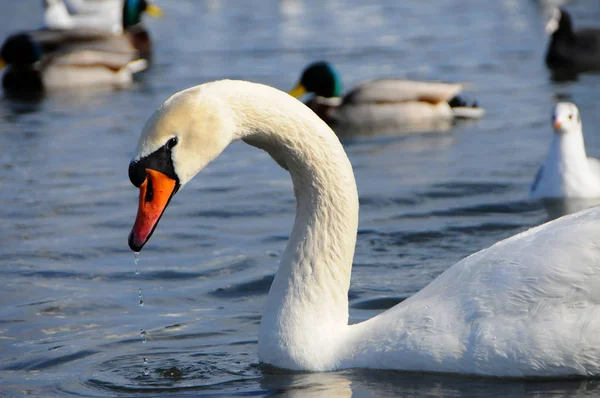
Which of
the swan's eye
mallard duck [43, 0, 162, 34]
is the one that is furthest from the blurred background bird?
the swan's eye

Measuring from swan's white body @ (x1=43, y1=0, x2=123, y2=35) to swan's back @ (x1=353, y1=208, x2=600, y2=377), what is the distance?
19548 mm

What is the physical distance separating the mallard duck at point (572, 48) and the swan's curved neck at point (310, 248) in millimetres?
12919

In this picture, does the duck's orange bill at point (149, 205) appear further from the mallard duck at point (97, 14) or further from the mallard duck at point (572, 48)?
the mallard duck at point (97, 14)

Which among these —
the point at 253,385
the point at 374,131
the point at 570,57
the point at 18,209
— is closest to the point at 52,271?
the point at 18,209

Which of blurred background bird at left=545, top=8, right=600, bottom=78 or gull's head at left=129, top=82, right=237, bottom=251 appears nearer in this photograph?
gull's head at left=129, top=82, right=237, bottom=251

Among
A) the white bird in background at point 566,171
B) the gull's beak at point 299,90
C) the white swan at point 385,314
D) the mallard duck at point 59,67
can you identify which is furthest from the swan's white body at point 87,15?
Answer: the white swan at point 385,314

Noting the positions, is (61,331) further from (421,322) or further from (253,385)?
(421,322)

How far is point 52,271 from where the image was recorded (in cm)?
821

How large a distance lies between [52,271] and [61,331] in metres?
1.39

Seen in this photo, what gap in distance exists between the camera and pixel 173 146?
5.23 metres

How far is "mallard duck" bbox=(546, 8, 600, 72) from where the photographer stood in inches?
717

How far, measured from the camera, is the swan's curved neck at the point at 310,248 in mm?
5691

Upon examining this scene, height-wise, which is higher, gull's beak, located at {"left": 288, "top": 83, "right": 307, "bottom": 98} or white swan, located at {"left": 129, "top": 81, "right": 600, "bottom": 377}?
white swan, located at {"left": 129, "top": 81, "right": 600, "bottom": 377}

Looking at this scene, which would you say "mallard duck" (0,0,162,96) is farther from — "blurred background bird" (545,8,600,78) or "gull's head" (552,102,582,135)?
"gull's head" (552,102,582,135)
